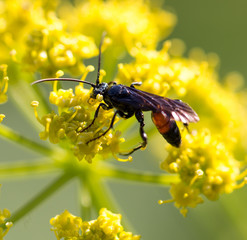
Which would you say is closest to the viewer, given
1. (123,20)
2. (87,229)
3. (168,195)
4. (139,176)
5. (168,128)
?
(87,229)

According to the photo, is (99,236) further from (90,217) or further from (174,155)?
(174,155)

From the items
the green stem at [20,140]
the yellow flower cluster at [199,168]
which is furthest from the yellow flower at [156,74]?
the green stem at [20,140]

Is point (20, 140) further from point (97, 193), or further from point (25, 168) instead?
point (97, 193)

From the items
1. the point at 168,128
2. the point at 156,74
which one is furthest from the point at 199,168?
the point at 156,74

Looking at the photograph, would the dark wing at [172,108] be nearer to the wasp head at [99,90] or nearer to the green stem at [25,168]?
the wasp head at [99,90]

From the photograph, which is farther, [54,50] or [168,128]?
[54,50]

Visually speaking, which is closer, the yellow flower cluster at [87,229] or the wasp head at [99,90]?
the yellow flower cluster at [87,229]
